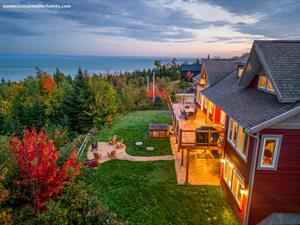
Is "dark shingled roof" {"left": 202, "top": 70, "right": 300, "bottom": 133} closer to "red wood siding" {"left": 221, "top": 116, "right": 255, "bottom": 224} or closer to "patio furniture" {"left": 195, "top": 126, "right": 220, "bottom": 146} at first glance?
"red wood siding" {"left": 221, "top": 116, "right": 255, "bottom": 224}

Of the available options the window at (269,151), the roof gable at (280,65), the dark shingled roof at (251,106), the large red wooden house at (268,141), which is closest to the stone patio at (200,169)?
the large red wooden house at (268,141)

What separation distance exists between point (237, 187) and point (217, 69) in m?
11.8

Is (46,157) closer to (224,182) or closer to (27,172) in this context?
(27,172)

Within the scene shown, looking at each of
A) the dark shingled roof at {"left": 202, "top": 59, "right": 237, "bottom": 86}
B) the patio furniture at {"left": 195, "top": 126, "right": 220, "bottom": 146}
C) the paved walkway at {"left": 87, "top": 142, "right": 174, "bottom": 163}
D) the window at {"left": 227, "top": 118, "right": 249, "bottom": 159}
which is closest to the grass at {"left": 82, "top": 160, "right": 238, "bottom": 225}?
the paved walkway at {"left": 87, "top": 142, "right": 174, "bottom": 163}

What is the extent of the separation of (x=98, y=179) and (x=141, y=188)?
3.00 meters

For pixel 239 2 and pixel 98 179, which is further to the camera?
pixel 239 2

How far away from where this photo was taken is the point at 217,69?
1803 centimetres

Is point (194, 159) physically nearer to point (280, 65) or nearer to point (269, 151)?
point (269, 151)

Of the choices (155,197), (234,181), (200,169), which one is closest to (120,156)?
(155,197)

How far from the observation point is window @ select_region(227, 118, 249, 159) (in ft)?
27.5

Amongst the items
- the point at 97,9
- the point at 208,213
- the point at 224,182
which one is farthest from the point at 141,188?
the point at 97,9

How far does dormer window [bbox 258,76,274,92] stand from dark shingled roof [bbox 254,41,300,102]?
30.8 inches

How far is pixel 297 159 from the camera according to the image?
24.0 feet

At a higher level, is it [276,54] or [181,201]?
[276,54]
